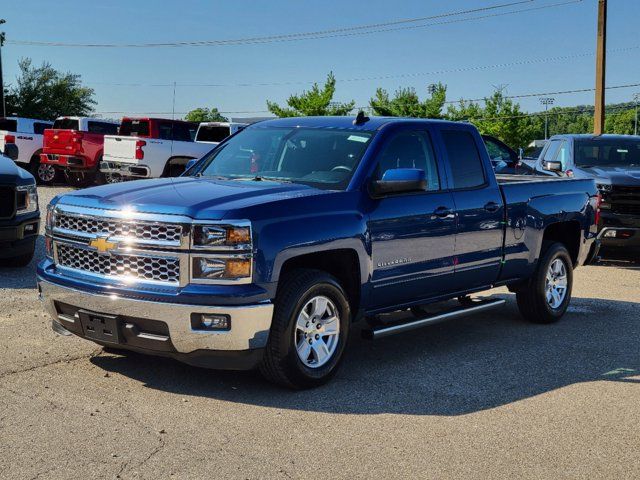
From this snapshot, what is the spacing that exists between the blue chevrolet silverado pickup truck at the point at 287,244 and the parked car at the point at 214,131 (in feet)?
53.8

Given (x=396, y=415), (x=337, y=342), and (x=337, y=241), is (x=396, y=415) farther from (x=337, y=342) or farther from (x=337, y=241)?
(x=337, y=241)

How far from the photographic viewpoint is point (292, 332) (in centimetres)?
555

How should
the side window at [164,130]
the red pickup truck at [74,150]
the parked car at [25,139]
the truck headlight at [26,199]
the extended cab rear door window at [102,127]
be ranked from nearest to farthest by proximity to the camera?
the truck headlight at [26,199] → the side window at [164,130] → the red pickup truck at [74,150] → the extended cab rear door window at [102,127] → the parked car at [25,139]

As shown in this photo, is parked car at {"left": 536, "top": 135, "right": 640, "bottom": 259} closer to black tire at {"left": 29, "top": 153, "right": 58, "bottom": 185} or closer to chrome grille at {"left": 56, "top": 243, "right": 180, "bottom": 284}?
chrome grille at {"left": 56, "top": 243, "right": 180, "bottom": 284}

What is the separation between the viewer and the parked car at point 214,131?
23578mm

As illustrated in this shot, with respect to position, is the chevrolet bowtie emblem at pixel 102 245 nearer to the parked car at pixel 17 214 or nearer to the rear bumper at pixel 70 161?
the parked car at pixel 17 214

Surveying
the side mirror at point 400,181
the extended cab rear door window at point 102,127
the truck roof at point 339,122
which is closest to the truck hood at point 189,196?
the side mirror at point 400,181

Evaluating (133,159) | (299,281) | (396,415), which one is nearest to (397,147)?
(299,281)

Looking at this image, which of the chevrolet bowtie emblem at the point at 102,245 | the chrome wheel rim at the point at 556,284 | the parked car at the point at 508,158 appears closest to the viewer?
the chevrolet bowtie emblem at the point at 102,245

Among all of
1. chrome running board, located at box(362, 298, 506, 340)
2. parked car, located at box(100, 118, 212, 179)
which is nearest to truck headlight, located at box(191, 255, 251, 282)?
chrome running board, located at box(362, 298, 506, 340)

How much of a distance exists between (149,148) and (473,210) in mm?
16094

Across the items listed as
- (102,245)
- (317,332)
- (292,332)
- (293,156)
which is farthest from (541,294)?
(102,245)

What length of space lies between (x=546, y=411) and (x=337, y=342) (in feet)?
4.82

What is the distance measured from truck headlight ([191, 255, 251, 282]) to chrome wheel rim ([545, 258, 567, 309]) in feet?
13.5
